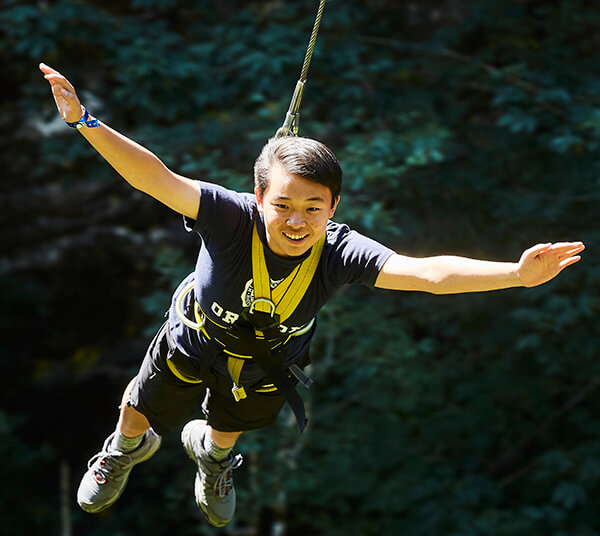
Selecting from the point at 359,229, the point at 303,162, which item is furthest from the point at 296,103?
the point at 359,229

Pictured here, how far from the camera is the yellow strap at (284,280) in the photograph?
6.40ft

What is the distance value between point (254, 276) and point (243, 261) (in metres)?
0.04

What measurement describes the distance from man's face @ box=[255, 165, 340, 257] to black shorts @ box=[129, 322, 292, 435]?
56cm

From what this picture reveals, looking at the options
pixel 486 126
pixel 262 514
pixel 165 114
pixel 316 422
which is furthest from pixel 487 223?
pixel 262 514

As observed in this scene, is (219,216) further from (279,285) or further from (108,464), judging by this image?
(108,464)

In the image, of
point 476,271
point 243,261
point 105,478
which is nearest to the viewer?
point 476,271

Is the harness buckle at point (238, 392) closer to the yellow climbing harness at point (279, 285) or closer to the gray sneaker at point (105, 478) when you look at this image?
the yellow climbing harness at point (279, 285)

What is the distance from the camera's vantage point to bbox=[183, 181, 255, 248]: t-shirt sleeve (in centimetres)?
185

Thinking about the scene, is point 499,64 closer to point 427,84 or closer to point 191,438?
point 427,84

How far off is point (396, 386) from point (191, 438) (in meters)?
3.72

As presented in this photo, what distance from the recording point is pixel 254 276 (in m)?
1.97

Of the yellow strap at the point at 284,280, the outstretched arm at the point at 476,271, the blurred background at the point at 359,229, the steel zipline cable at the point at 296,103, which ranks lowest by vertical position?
the outstretched arm at the point at 476,271

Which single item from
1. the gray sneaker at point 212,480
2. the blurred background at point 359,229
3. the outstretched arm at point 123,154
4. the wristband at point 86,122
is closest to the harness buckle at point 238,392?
the gray sneaker at point 212,480

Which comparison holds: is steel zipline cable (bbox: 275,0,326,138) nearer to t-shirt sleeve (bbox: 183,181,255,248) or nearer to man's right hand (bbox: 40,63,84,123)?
t-shirt sleeve (bbox: 183,181,255,248)
